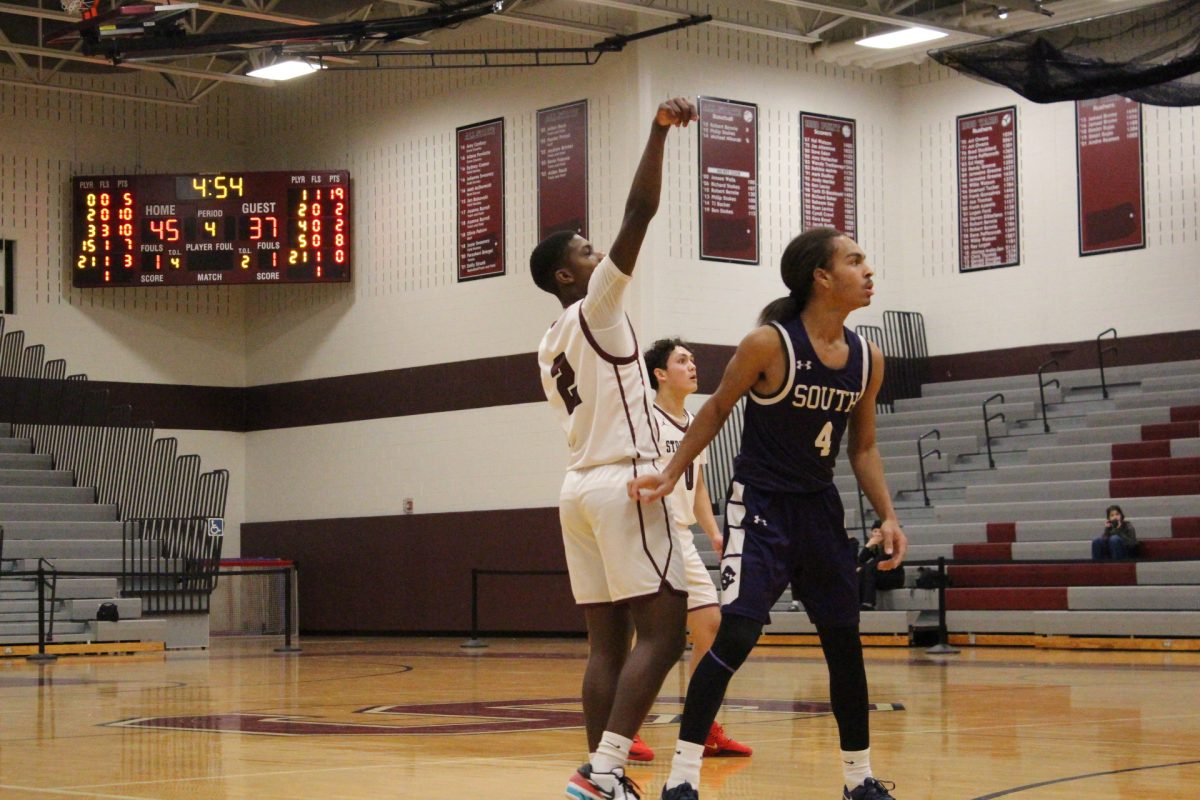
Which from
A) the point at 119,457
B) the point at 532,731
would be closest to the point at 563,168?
the point at 119,457

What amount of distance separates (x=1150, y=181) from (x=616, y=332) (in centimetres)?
1608

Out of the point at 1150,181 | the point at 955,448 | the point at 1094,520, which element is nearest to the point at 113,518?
the point at 955,448

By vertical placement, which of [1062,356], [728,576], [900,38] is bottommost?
[728,576]

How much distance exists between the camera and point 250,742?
756 cm

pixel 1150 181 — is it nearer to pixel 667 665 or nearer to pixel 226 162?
pixel 226 162

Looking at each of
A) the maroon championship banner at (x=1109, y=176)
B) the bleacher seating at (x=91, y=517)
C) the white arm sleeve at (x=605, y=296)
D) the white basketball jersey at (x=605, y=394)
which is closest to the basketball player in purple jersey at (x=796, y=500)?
the white basketball jersey at (x=605, y=394)

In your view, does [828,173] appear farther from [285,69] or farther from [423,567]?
[423,567]

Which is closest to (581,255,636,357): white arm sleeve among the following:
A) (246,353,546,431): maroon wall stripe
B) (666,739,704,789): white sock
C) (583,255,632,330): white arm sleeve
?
(583,255,632,330): white arm sleeve

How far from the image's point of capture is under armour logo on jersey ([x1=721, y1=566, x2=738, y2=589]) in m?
4.94

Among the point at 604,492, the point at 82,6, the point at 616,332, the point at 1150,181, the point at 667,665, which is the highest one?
the point at 82,6

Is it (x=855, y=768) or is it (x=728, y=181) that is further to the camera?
(x=728, y=181)

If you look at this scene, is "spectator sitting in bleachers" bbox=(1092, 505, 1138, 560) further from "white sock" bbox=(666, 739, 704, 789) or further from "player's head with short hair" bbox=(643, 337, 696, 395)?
"white sock" bbox=(666, 739, 704, 789)

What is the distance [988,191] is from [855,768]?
56.7 feet

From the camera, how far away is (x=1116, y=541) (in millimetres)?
16078
